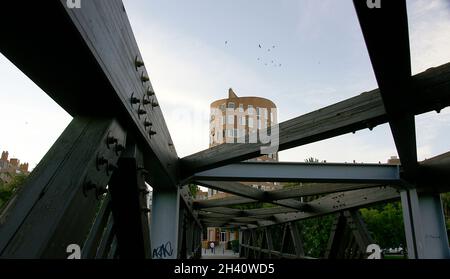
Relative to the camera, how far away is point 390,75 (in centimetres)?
255

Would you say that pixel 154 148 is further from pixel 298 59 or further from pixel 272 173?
pixel 272 173

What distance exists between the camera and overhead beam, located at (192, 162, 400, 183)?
6184 millimetres

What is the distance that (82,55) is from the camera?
1.79 meters

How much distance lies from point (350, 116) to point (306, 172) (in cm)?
294

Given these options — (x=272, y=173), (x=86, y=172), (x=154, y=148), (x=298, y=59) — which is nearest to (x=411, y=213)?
(x=272, y=173)

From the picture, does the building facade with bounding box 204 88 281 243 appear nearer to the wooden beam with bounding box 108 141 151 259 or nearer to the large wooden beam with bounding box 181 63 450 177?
the large wooden beam with bounding box 181 63 450 177

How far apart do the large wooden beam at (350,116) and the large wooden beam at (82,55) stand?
1751 millimetres

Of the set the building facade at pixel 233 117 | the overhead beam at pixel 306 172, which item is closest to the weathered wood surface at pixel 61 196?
the overhead beam at pixel 306 172

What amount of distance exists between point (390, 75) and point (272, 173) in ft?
12.6

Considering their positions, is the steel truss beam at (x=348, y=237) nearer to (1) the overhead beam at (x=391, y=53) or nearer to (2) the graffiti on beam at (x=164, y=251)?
(2) the graffiti on beam at (x=164, y=251)

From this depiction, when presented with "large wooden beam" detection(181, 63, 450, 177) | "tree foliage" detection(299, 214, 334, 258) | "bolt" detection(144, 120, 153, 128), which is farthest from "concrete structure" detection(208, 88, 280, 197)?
"bolt" detection(144, 120, 153, 128)

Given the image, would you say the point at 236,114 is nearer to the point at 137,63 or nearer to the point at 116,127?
the point at 137,63

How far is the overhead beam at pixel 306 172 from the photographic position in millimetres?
6184
